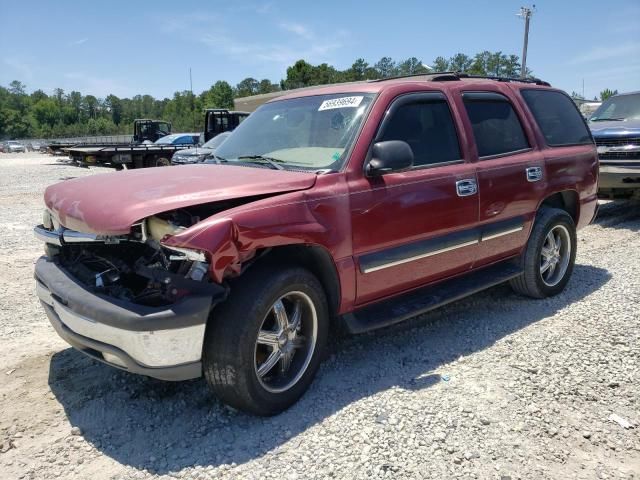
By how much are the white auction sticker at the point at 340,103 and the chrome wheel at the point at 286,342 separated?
4.71 ft

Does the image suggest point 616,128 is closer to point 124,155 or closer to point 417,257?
point 417,257

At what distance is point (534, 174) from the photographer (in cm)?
448

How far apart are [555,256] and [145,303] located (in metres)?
4.06

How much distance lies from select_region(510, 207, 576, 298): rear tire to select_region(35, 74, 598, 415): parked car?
3cm

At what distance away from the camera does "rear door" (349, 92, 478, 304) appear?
324cm

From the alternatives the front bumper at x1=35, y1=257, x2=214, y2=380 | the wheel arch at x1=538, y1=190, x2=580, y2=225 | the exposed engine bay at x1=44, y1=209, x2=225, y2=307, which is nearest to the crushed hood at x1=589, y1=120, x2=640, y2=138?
the wheel arch at x1=538, y1=190, x2=580, y2=225

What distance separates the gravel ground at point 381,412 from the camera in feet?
8.30

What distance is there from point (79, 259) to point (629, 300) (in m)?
4.79

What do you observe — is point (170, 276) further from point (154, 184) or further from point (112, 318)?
point (154, 184)

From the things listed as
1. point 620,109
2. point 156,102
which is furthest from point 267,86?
point 620,109

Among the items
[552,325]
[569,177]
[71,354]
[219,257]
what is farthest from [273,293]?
[569,177]

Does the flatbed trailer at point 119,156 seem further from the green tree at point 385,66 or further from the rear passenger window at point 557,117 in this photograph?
the green tree at point 385,66

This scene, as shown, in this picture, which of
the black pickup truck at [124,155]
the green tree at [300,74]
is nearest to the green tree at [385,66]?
the green tree at [300,74]

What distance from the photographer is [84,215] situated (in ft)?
8.80
